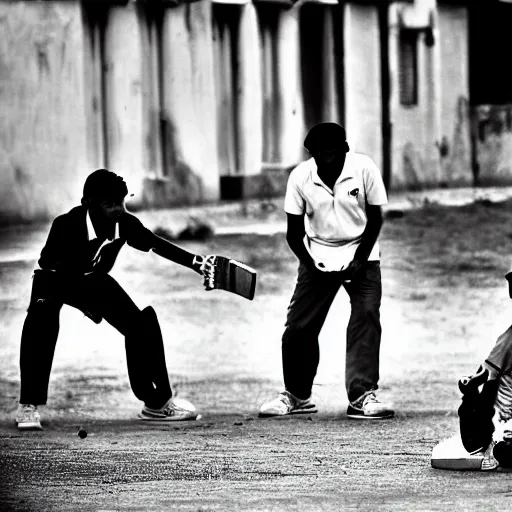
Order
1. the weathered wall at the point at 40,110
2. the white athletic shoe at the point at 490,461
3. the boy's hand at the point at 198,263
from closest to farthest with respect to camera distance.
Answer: the white athletic shoe at the point at 490,461 → the boy's hand at the point at 198,263 → the weathered wall at the point at 40,110

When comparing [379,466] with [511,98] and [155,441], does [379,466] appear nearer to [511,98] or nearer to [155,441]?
[155,441]

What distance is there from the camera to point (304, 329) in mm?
7957

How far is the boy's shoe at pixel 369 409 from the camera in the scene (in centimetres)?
773

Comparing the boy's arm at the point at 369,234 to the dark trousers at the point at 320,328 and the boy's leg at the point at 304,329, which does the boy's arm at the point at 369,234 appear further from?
the boy's leg at the point at 304,329

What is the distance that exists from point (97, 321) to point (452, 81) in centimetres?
251

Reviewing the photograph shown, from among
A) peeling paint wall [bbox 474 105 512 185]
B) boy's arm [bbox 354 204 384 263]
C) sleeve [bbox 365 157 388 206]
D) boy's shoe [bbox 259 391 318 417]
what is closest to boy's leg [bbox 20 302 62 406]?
boy's shoe [bbox 259 391 318 417]

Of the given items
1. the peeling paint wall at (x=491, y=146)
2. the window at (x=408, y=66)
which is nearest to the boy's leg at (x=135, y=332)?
the window at (x=408, y=66)

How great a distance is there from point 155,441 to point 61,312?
1.44 m

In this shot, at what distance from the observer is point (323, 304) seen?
7.95m

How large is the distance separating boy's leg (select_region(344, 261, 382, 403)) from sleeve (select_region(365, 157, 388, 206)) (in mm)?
306

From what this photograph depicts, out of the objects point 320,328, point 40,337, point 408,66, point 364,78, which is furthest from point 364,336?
point 408,66

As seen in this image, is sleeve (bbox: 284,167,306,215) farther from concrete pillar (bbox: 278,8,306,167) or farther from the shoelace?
the shoelace


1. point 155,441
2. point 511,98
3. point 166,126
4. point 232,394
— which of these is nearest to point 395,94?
point 511,98

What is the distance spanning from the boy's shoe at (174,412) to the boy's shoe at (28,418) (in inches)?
22.6
